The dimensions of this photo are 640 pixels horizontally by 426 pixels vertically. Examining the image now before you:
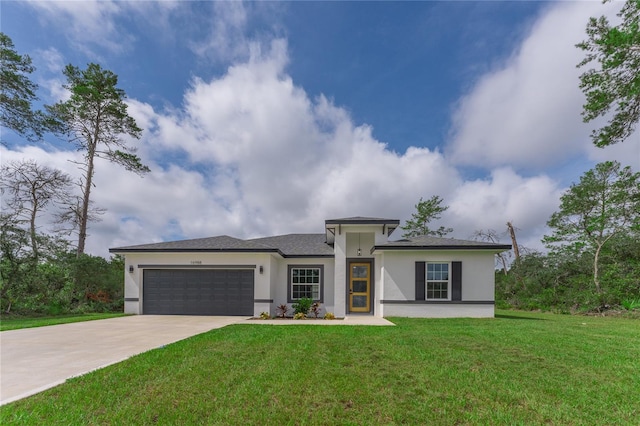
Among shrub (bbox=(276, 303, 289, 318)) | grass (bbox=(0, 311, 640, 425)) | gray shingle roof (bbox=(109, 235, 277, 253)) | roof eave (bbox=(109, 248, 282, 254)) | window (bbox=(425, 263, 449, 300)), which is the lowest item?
shrub (bbox=(276, 303, 289, 318))

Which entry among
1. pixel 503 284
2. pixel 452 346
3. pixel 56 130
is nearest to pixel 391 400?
pixel 452 346

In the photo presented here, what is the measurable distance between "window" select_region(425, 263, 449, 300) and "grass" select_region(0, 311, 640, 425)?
5.64 metres

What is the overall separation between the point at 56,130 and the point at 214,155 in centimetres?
1054

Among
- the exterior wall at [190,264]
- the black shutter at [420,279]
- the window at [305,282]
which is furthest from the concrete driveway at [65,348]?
the black shutter at [420,279]

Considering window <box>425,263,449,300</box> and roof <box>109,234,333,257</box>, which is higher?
roof <box>109,234,333,257</box>

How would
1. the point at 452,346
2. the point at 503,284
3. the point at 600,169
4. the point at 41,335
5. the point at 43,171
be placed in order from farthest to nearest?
the point at 503,284, the point at 600,169, the point at 43,171, the point at 41,335, the point at 452,346

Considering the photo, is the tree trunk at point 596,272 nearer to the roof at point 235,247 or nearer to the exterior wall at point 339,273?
the exterior wall at point 339,273

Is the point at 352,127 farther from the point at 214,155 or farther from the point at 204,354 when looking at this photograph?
the point at 204,354

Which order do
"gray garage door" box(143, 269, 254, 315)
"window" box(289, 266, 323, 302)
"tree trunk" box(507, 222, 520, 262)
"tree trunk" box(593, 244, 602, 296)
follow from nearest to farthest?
1. "gray garage door" box(143, 269, 254, 315)
2. "window" box(289, 266, 323, 302)
3. "tree trunk" box(593, 244, 602, 296)
4. "tree trunk" box(507, 222, 520, 262)

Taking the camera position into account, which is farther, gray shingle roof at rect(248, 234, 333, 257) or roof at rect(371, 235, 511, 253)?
gray shingle roof at rect(248, 234, 333, 257)

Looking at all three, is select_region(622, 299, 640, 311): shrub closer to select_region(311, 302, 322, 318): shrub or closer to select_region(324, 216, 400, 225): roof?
select_region(324, 216, 400, 225): roof

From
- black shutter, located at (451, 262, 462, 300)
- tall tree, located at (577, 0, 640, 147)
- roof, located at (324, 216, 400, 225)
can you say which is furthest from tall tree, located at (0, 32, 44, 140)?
tall tree, located at (577, 0, 640, 147)

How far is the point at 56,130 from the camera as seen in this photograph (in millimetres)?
17484

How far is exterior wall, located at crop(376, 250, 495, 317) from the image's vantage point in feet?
40.5
